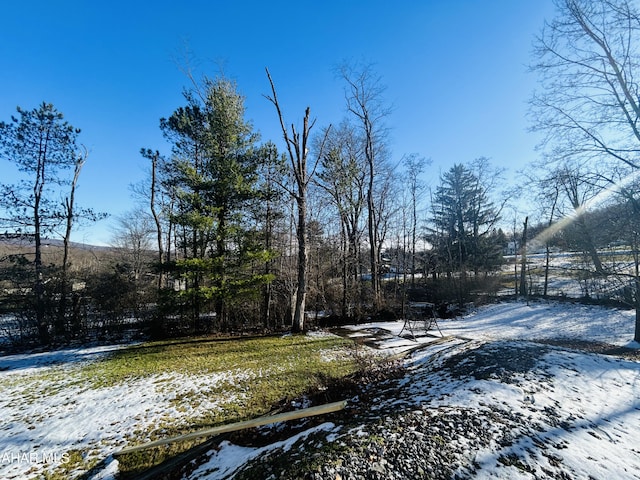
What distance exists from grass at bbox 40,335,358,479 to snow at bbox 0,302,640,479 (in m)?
0.11

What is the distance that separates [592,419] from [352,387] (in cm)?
312

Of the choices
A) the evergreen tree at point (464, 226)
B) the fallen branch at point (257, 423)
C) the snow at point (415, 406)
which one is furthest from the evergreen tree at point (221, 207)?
the evergreen tree at point (464, 226)

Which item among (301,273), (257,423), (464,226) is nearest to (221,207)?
(301,273)

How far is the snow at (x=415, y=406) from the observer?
234 centimetres

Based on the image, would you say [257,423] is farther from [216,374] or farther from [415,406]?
[216,374]

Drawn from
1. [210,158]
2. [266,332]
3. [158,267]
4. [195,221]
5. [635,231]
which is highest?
[210,158]

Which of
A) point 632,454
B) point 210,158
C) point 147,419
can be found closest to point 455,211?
point 210,158

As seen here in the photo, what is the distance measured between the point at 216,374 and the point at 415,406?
465 cm

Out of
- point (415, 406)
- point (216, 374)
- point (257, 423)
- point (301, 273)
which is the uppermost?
point (301, 273)

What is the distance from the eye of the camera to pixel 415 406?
309 cm

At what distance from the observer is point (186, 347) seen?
820 cm

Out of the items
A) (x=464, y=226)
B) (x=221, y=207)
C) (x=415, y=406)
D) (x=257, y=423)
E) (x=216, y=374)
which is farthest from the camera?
(x=464, y=226)

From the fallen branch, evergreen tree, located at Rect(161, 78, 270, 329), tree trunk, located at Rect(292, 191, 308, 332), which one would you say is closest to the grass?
the fallen branch

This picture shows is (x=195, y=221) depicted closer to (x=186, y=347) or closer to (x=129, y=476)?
(x=186, y=347)
